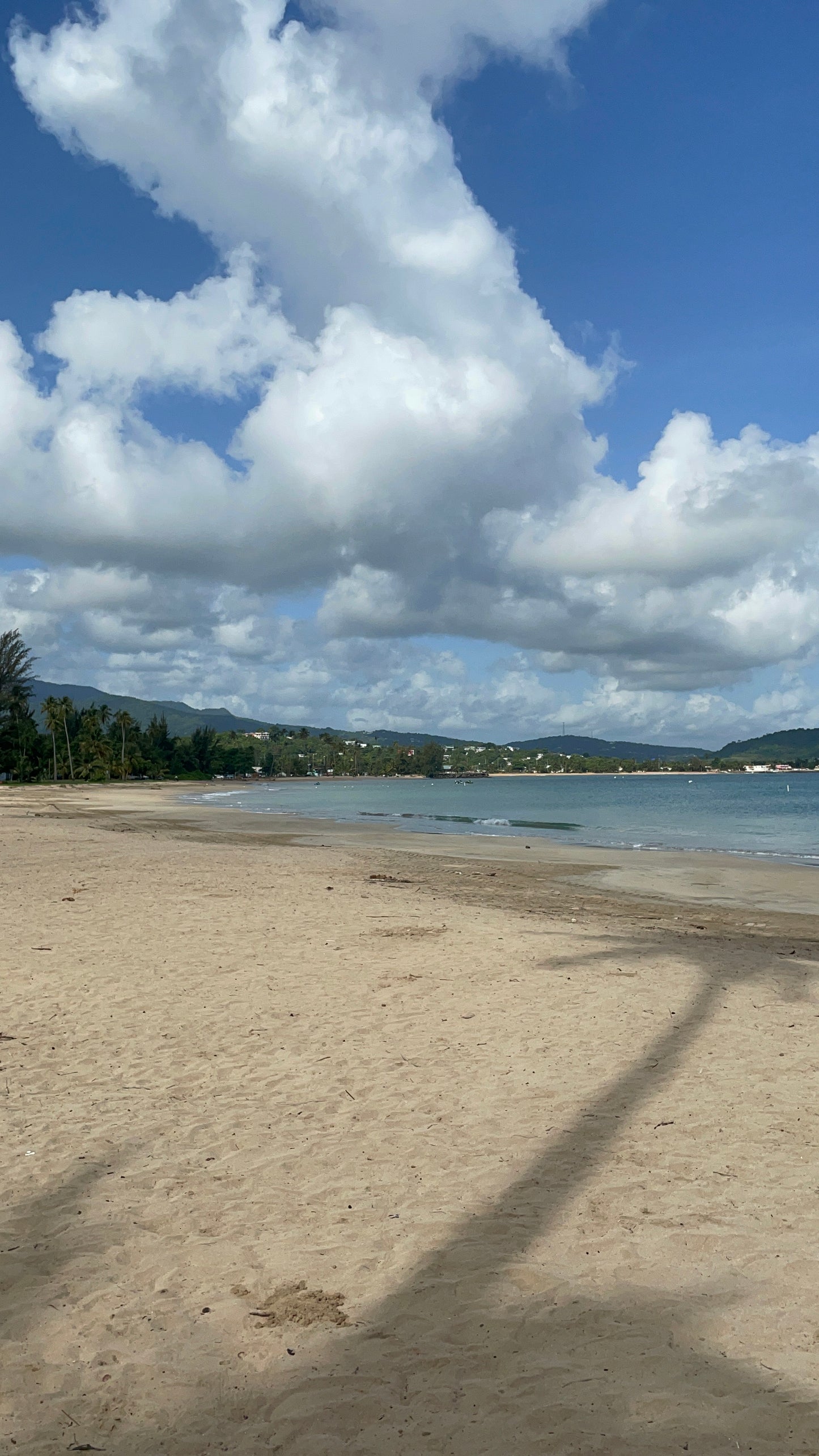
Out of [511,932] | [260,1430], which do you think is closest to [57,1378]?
[260,1430]

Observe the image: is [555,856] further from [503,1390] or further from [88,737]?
[88,737]

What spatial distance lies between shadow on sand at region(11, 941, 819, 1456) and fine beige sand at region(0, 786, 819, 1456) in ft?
0.04

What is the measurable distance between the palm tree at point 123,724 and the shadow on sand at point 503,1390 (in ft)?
399

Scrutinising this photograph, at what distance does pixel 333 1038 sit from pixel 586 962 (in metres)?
4.21

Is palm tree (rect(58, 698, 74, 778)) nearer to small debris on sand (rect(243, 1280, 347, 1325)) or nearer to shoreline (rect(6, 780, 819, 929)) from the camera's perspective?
shoreline (rect(6, 780, 819, 929))

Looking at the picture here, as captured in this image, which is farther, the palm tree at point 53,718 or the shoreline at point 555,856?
the palm tree at point 53,718

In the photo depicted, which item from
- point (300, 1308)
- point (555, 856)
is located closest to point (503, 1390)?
point (300, 1308)

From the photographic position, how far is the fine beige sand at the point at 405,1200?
3.27 m

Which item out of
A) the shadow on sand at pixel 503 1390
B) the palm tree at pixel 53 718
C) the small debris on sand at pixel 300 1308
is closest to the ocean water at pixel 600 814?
the palm tree at pixel 53 718

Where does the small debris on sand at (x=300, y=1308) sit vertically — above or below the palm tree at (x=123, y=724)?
below

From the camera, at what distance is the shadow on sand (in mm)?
3078

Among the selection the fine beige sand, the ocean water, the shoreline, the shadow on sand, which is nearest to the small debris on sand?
the fine beige sand

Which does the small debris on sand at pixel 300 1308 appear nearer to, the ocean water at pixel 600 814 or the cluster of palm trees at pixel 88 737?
the ocean water at pixel 600 814

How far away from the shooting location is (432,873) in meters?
21.9
